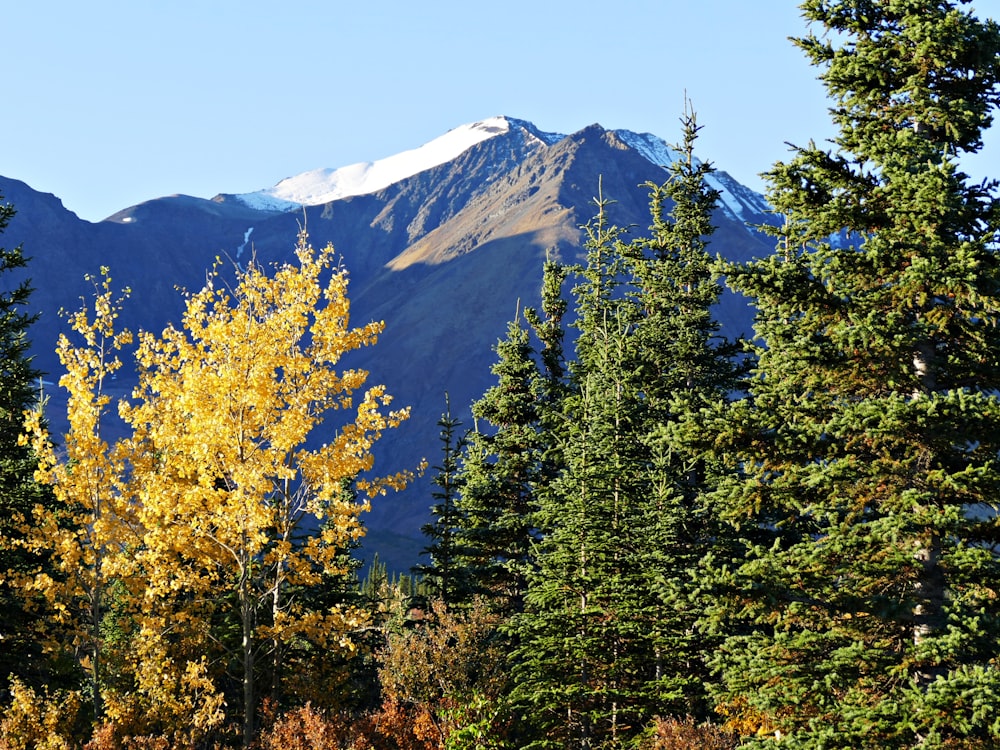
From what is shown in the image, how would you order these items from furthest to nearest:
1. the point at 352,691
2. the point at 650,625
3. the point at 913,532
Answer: the point at 352,691 → the point at 650,625 → the point at 913,532

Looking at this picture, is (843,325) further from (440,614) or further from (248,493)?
(440,614)

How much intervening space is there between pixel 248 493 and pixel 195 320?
2.98 metres

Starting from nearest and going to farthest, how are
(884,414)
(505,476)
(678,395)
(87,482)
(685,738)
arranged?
(884,414) → (87,482) → (685,738) → (678,395) → (505,476)

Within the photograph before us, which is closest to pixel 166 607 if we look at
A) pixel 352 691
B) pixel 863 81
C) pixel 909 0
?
pixel 352 691

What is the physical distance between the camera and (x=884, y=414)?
34.5 ft

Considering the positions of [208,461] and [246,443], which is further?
[246,443]

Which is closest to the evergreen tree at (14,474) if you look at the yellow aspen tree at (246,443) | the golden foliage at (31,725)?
the golden foliage at (31,725)

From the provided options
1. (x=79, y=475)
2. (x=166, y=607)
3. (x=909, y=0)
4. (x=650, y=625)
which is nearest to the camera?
(x=909, y=0)

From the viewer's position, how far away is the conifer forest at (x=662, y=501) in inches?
422

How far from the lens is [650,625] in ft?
65.8

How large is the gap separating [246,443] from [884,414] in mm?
9680

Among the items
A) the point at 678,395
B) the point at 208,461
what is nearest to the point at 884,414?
the point at 678,395

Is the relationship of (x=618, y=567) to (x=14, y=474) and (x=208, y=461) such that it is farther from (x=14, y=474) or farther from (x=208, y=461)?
(x=14, y=474)

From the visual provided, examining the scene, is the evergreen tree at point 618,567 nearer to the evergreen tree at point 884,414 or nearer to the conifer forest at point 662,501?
the conifer forest at point 662,501
